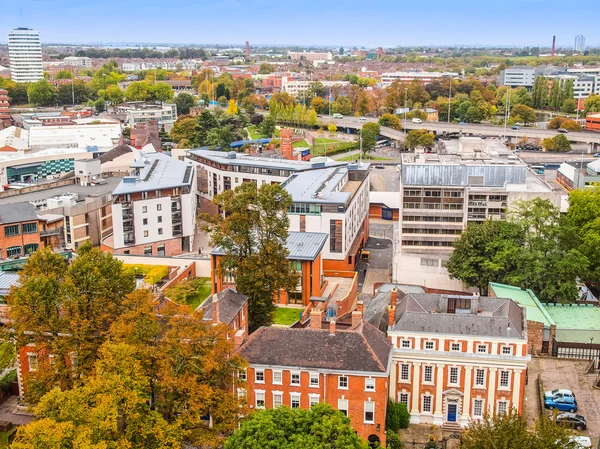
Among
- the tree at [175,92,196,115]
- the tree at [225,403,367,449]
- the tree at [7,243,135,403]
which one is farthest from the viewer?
the tree at [175,92,196,115]

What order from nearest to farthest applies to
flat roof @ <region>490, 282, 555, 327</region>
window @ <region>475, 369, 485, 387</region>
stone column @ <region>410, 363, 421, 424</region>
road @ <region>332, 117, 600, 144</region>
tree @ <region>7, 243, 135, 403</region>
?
tree @ <region>7, 243, 135, 403</region> → window @ <region>475, 369, 485, 387</region> → stone column @ <region>410, 363, 421, 424</region> → flat roof @ <region>490, 282, 555, 327</region> → road @ <region>332, 117, 600, 144</region>

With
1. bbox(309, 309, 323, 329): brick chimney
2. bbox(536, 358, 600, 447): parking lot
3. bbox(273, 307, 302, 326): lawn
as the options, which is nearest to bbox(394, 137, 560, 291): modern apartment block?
bbox(273, 307, 302, 326): lawn

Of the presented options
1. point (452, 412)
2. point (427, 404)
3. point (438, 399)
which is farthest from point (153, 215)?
point (452, 412)

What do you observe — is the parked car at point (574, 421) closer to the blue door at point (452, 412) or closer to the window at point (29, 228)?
the blue door at point (452, 412)

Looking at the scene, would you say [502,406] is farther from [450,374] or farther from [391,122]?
[391,122]

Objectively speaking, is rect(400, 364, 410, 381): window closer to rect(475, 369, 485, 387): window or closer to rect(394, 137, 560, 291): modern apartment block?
rect(475, 369, 485, 387): window

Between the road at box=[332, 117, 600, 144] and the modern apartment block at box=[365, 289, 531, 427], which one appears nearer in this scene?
the modern apartment block at box=[365, 289, 531, 427]
